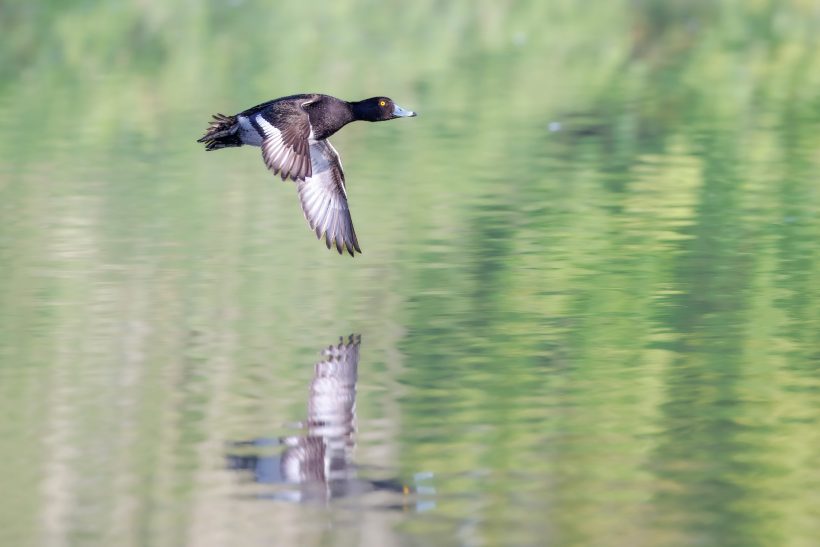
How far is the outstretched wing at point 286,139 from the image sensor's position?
12141mm

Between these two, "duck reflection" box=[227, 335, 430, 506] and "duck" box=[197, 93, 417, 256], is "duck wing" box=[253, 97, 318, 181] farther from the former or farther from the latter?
"duck reflection" box=[227, 335, 430, 506]

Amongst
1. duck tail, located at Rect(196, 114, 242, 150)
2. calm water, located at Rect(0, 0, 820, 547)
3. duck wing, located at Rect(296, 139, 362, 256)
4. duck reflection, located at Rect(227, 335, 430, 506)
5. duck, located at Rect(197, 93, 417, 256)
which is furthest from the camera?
duck wing, located at Rect(296, 139, 362, 256)

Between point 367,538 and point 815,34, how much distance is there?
26013mm

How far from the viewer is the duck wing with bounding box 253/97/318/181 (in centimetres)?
1214

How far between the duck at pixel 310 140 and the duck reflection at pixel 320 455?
6.17 feet

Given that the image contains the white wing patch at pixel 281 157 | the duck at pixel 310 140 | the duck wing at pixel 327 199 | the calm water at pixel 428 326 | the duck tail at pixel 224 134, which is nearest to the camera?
the calm water at pixel 428 326

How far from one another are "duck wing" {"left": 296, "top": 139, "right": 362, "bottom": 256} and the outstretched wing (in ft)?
2.81

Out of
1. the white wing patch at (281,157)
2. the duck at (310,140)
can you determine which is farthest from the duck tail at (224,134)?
the white wing patch at (281,157)

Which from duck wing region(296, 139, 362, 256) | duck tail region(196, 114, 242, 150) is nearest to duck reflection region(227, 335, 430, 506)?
duck wing region(296, 139, 362, 256)

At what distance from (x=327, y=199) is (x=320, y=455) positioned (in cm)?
477

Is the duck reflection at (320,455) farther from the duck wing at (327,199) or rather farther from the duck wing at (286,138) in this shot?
the duck wing at (327,199)

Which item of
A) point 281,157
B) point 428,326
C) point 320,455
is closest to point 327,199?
point 281,157

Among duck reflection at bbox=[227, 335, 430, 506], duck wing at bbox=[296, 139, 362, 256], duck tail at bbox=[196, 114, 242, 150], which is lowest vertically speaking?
duck reflection at bbox=[227, 335, 430, 506]

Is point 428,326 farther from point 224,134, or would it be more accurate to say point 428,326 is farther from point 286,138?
point 224,134
